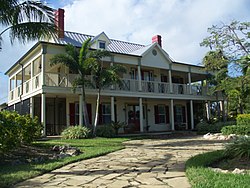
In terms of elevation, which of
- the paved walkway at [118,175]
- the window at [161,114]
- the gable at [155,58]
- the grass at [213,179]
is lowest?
the paved walkway at [118,175]

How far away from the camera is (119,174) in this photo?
6.13 meters

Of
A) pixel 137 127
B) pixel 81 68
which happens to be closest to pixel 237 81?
pixel 137 127

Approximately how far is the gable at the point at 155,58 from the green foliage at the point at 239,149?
45.6 ft

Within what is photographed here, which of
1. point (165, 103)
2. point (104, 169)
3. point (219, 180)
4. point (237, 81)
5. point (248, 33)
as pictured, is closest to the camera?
point (219, 180)

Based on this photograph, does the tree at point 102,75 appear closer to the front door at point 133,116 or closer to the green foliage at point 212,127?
the front door at point 133,116

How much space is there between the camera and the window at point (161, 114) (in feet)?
79.3

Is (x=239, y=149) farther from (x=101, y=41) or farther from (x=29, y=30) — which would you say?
(x=101, y=41)

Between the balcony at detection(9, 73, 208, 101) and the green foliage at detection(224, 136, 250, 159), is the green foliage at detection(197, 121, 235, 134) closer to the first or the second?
the balcony at detection(9, 73, 208, 101)

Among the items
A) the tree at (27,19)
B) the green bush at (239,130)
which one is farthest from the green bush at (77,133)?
the green bush at (239,130)

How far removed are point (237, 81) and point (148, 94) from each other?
6.45 m

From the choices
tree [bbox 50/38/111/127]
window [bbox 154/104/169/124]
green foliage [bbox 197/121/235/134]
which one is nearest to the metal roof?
tree [bbox 50/38/111/127]

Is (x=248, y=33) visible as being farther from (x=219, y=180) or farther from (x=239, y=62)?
(x=219, y=180)

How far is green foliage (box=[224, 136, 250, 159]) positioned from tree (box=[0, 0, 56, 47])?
25.1 ft

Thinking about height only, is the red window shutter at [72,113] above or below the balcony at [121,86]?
below
